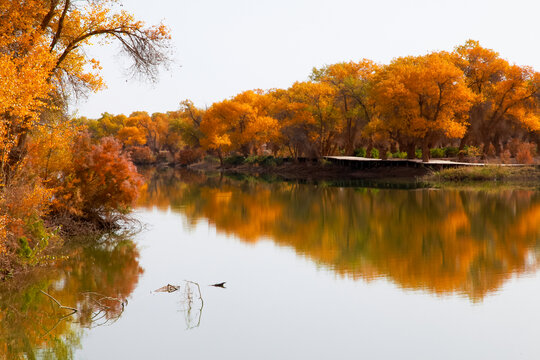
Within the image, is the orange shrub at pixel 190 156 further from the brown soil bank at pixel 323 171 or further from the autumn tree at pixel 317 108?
the autumn tree at pixel 317 108

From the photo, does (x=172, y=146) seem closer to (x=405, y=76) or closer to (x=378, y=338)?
(x=405, y=76)

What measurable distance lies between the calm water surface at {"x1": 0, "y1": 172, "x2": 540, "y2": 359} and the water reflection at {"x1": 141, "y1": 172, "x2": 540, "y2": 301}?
90mm

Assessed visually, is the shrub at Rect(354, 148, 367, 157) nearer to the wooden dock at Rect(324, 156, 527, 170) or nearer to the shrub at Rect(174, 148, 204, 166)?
the wooden dock at Rect(324, 156, 527, 170)

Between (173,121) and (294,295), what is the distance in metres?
74.4

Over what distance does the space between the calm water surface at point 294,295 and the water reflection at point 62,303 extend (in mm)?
28

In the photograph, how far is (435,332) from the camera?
9.12 m

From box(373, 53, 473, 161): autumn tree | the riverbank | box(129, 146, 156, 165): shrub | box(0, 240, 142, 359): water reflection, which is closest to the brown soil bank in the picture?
the riverbank

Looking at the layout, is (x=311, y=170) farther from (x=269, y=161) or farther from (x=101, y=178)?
(x=101, y=178)

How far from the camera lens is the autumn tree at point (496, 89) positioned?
4859cm

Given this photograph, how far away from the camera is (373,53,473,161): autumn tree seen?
43.2m

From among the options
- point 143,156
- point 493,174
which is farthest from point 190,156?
point 493,174

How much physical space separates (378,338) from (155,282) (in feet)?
19.2

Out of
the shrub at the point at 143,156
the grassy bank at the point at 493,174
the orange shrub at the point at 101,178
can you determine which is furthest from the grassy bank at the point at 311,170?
the orange shrub at the point at 101,178

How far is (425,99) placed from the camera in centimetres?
4456
